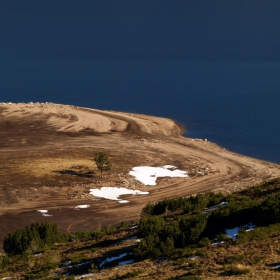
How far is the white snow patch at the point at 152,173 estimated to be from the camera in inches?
1749

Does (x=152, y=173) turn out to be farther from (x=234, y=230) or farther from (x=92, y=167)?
(x=234, y=230)

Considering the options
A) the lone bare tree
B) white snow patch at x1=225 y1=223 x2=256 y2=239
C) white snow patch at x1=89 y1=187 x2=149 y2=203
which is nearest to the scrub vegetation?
white snow patch at x1=225 y1=223 x2=256 y2=239

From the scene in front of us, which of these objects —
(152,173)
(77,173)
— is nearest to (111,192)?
(77,173)

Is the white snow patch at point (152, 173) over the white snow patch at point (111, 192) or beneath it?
over

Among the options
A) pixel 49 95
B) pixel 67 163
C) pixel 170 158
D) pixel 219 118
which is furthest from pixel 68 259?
pixel 49 95

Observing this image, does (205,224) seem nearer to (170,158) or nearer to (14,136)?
(170,158)

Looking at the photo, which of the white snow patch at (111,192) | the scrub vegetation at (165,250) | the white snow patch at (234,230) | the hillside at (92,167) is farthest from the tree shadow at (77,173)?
the white snow patch at (234,230)

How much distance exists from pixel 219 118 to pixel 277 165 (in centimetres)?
3045

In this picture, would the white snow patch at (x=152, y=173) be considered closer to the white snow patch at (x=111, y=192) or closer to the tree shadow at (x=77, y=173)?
the white snow patch at (x=111, y=192)

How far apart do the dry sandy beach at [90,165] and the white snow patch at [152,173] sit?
2.37 feet

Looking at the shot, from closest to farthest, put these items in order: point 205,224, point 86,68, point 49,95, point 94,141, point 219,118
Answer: point 205,224 < point 94,141 < point 219,118 < point 49,95 < point 86,68

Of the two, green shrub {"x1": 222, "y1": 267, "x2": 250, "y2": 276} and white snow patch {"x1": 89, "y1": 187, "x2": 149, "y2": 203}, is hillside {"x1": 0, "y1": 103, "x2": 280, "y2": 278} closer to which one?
white snow patch {"x1": 89, "y1": 187, "x2": 149, "y2": 203}

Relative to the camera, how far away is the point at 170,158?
52688mm

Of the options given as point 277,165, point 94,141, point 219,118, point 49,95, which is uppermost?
point 49,95
